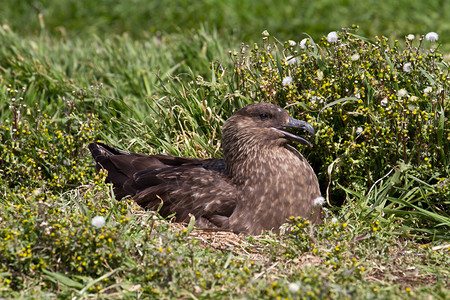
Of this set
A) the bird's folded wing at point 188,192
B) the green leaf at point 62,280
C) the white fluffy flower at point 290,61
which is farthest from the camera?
the white fluffy flower at point 290,61

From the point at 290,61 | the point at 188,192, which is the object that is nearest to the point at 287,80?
the point at 290,61

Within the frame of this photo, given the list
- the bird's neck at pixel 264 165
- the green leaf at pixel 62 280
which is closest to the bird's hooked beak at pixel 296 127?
the bird's neck at pixel 264 165

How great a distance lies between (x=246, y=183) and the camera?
4285 millimetres

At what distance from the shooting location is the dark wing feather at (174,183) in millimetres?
4207

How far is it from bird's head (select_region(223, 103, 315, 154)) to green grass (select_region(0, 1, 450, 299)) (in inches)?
7.3

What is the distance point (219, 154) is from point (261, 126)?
0.72m

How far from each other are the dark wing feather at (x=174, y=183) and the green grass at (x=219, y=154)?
0.18 metres

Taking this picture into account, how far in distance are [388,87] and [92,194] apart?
2.08m

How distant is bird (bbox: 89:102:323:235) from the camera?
4156 mm

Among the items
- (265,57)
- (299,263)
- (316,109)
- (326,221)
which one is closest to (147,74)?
(265,57)

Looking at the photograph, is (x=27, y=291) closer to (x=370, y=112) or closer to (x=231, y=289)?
(x=231, y=289)

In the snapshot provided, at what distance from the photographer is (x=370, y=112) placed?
4215 mm

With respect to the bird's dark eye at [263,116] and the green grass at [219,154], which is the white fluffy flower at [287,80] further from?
the bird's dark eye at [263,116]

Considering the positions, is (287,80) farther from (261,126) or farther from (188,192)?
(188,192)
